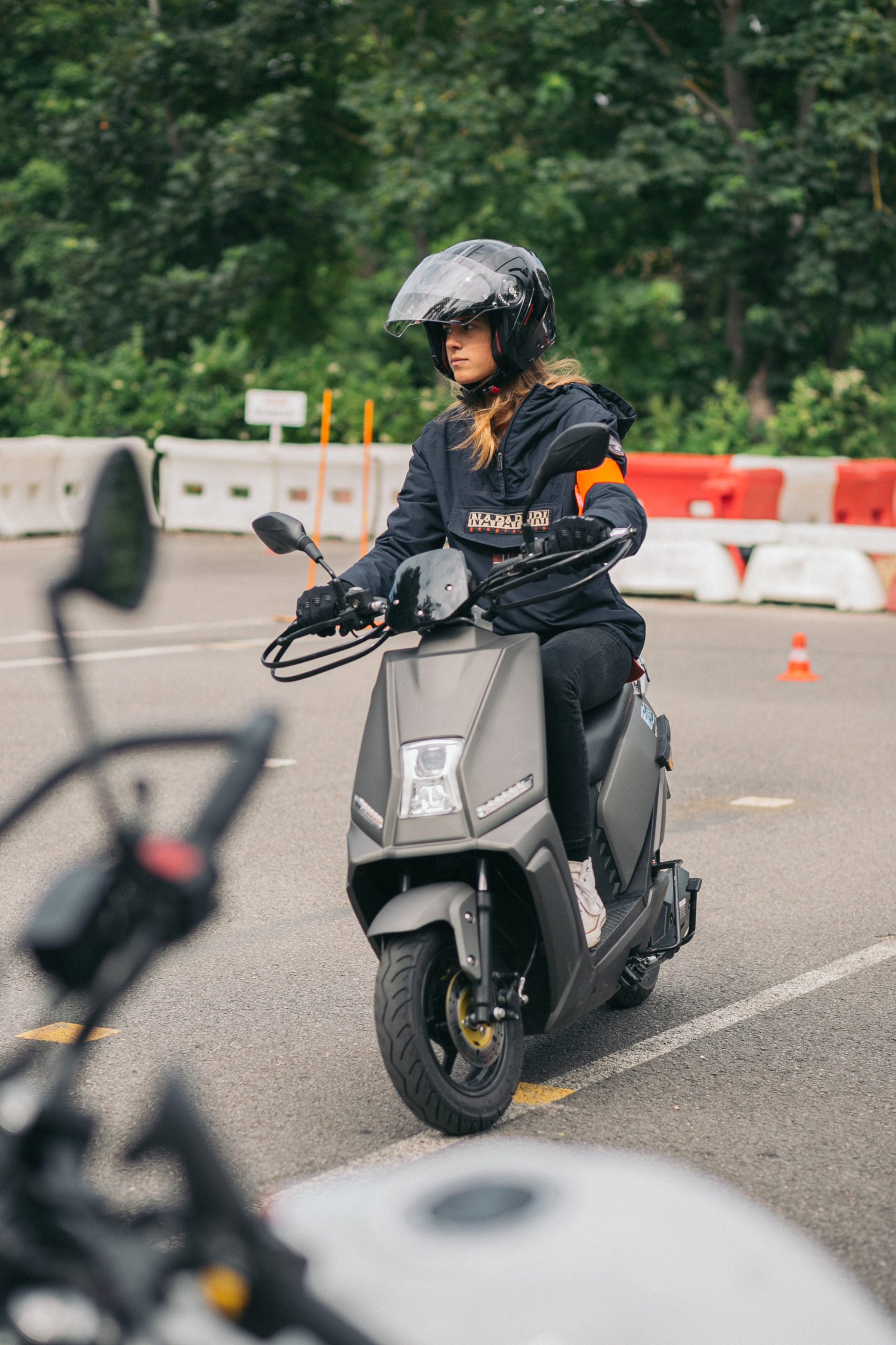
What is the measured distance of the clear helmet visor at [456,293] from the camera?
156 inches

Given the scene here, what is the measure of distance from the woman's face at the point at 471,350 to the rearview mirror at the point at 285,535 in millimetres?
621

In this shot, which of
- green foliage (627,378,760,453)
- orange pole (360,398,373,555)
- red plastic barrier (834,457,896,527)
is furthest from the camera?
green foliage (627,378,760,453)

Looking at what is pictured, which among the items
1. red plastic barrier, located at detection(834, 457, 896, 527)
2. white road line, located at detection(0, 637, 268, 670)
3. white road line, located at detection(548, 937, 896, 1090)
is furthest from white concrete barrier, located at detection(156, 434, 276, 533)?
white road line, located at detection(548, 937, 896, 1090)

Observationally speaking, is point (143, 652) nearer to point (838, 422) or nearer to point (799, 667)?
point (799, 667)

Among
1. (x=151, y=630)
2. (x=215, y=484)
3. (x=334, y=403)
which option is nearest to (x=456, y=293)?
(x=151, y=630)

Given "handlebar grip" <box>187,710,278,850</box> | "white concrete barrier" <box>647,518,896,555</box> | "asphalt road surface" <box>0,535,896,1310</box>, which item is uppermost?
"handlebar grip" <box>187,710,278,850</box>

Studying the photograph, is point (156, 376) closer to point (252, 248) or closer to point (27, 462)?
point (252, 248)

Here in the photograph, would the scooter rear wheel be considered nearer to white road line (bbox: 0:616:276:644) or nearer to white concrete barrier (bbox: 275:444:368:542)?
white road line (bbox: 0:616:276:644)

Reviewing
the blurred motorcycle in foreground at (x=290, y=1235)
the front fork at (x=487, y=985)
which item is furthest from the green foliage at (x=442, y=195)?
the blurred motorcycle in foreground at (x=290, y=1235)

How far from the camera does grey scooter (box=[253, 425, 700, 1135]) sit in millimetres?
3467

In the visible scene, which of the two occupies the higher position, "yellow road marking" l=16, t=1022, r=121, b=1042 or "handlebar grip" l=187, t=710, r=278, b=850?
"handlebar grip" l=187, t=710, r=278, b=850

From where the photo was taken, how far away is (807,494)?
686 inches

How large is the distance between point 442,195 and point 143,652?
17067mm

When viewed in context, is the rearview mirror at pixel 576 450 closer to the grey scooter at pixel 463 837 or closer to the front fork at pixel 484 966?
the grey scooter at pixel 463 837
